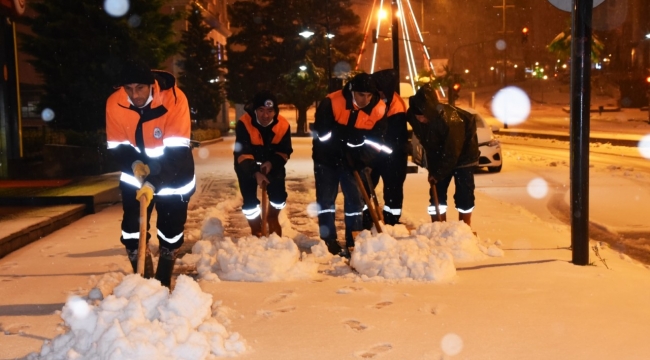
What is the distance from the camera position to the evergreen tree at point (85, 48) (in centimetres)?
2080

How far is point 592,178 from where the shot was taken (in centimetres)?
1587

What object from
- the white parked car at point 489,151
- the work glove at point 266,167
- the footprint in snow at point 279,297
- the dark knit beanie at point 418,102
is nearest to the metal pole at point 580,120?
the dark knit beanie at point 418,102

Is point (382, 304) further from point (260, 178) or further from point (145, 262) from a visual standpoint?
point (260, 178)

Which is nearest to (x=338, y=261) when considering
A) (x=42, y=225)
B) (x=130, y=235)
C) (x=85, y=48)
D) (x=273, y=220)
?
(x=273, y=220)

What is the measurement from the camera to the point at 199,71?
2010 inches

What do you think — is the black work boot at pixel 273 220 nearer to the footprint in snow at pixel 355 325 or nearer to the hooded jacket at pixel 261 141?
the hooded jacket at pixel 261 141

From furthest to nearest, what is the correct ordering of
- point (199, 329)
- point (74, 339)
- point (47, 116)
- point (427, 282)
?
point (47, 116), point (427, 282), point (199, 329), point (74, 339)

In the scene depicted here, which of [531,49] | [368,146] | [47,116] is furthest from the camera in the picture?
[531,49]

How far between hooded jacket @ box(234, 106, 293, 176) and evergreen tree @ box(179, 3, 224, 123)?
41515 millimetres

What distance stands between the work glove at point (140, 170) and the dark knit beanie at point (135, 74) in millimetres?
542

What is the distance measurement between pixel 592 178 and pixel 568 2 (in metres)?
9.72

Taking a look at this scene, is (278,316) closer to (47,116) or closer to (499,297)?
(499,297)

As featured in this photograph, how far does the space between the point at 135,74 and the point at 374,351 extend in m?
2.38

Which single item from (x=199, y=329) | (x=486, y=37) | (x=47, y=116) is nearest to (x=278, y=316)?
(x=199, y=329)
